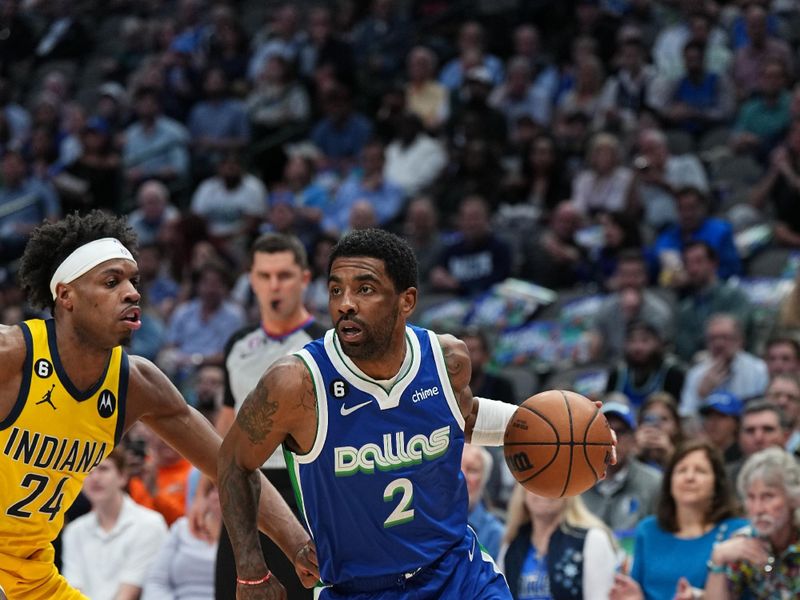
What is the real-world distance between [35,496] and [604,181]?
8.02 metres

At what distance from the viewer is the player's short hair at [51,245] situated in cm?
498

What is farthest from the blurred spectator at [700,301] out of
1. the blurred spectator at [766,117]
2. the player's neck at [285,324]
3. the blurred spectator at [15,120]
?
the blurred spectator at [15,120]

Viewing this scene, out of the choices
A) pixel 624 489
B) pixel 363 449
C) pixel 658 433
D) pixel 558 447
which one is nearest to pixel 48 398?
pixel 363 449

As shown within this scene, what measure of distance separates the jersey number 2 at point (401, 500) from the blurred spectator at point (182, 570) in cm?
327

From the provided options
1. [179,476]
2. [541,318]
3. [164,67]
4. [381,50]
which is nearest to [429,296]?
[541,318]

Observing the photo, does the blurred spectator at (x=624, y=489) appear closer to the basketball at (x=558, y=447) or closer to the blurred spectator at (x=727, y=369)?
the blurred spectator at (x=727, y=369)

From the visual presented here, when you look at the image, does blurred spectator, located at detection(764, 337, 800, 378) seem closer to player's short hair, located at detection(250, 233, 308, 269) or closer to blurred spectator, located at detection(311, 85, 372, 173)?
player's short hair, located at detection(250, 233, 308, 269)

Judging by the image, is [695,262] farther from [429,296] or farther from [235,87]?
[235,87]

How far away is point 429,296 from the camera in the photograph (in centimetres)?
1180

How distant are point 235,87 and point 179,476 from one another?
7.91 m

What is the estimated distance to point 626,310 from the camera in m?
10.2

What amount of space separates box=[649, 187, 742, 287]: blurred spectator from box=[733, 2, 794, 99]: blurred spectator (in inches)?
86.6

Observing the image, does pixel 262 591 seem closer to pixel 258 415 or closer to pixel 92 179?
pixel 258 415

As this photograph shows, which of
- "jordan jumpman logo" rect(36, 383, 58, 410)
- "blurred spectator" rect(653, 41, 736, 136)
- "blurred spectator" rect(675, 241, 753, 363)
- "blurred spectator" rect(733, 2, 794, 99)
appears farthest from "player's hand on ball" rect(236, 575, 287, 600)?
"blurred spectator" rect(733, 2, 794, 99)
